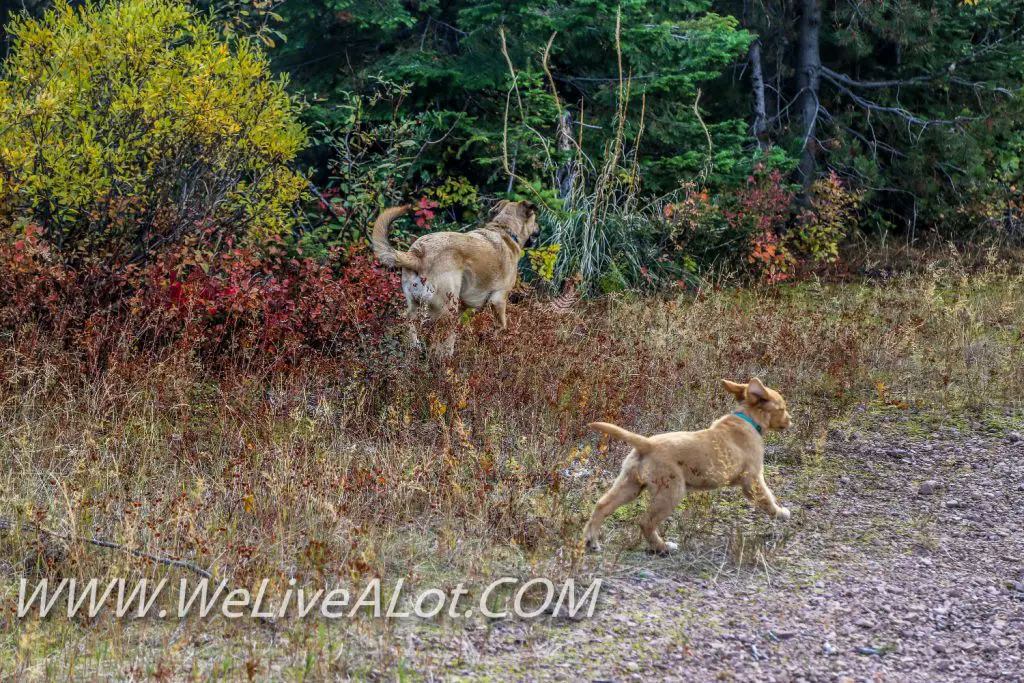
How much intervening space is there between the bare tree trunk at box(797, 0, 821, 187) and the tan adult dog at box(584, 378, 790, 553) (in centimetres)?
1038

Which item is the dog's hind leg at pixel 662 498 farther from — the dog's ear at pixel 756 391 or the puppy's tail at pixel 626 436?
the dog's ear at pixel 756 391

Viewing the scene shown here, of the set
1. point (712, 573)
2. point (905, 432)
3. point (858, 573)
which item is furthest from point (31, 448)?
point (905, 432)

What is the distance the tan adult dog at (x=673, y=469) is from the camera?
4.89 meters

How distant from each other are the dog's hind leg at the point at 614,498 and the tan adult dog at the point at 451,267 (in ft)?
10.3

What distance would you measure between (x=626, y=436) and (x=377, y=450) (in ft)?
6.02

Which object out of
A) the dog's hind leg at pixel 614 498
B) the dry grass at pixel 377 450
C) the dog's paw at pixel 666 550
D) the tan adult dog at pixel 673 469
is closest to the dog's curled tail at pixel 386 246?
the dry grass at pixel 377 450

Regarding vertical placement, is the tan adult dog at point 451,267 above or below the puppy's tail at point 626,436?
above

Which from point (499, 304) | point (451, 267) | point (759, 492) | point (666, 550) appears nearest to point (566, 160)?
point (499, 304)

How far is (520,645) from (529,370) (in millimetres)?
3333

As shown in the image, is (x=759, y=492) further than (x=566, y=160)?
No

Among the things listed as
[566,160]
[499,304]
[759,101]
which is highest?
[759,101]

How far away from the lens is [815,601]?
4.67m

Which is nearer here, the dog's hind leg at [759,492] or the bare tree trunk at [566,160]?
the dog's hind leg at [759,492]

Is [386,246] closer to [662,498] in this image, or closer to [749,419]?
[749,419]
